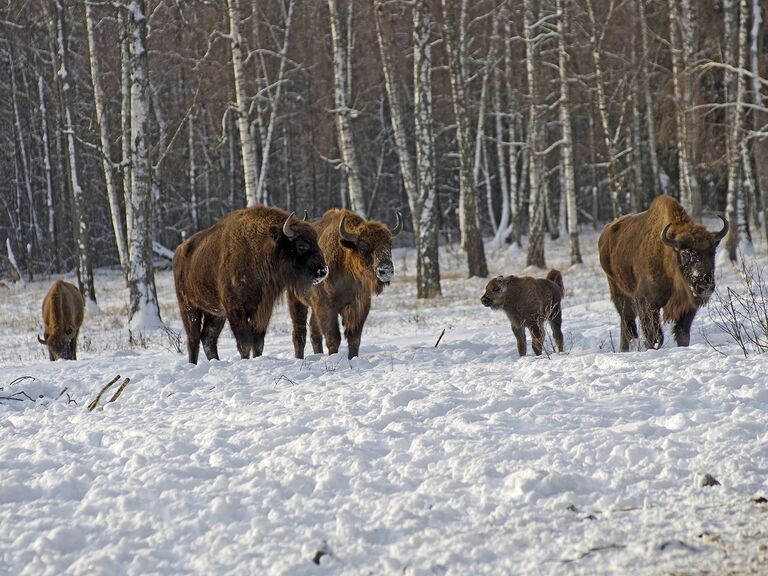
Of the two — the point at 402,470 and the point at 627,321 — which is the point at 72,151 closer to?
the point at 627,321

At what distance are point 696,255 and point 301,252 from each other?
3.96 m

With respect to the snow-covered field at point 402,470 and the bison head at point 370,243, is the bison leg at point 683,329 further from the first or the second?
the bison head at point 370,243

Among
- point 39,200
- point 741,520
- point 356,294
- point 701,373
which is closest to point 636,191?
point 356,294

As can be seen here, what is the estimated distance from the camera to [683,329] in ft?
25.8

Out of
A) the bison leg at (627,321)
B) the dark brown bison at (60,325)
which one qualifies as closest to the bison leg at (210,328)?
the dark brown bison at (60,325)

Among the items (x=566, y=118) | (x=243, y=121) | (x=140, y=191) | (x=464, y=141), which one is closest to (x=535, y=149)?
(x=566, y=118)

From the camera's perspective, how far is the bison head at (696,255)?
24.3 feet

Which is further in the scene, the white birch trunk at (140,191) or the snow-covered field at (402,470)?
the white birch trunk at (140,191)

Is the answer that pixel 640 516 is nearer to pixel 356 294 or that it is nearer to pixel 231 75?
pixel 356 294

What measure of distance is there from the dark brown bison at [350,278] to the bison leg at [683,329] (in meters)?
3.00

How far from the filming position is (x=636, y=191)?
76.8 feet

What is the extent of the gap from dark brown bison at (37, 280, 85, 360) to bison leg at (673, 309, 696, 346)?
8.15 meters

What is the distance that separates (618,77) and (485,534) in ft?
85.5

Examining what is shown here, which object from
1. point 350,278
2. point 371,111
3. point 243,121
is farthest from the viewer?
point 371,111
